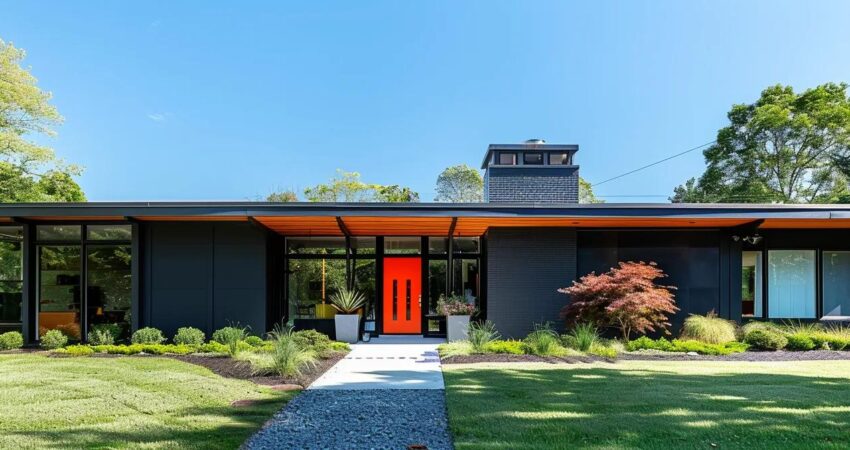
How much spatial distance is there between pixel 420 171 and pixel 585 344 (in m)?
33.0

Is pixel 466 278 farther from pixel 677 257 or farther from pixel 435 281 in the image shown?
pixel 677 257

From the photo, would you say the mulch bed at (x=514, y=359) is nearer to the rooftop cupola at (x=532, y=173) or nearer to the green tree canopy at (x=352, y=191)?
the rooftop cupola at (x=532, y=173)

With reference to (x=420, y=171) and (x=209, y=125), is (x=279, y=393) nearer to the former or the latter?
(x=209, y=125)

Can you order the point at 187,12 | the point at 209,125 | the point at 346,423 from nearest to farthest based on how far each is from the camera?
1. the point at 346,423
2. the point at 187,12
3. the point at 209,125

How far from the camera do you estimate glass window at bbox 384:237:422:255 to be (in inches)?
582

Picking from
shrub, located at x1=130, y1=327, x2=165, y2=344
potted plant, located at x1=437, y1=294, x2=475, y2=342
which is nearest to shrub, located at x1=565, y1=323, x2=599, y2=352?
potted plant, located at x1=437, y1=294, x2=475, y2=342

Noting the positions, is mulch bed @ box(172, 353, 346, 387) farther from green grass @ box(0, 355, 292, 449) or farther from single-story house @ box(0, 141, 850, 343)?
single-story house @ box(0, 141, 850, 343)

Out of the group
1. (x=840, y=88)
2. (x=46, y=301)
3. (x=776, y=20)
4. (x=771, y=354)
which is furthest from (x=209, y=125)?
(x=840, y=88)

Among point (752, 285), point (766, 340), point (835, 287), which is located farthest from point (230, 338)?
point (835, 287)

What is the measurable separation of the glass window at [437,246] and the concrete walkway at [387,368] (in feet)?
9.06

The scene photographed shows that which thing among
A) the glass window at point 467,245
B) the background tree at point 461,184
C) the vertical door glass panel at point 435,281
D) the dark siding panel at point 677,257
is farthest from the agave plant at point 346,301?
the background tree at point 461,184

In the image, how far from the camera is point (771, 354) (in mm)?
10648

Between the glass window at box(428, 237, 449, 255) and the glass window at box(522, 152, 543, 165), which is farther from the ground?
the glass window at box(522, 152, 543, 165)

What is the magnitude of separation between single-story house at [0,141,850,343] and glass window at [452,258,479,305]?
32 millimetres
